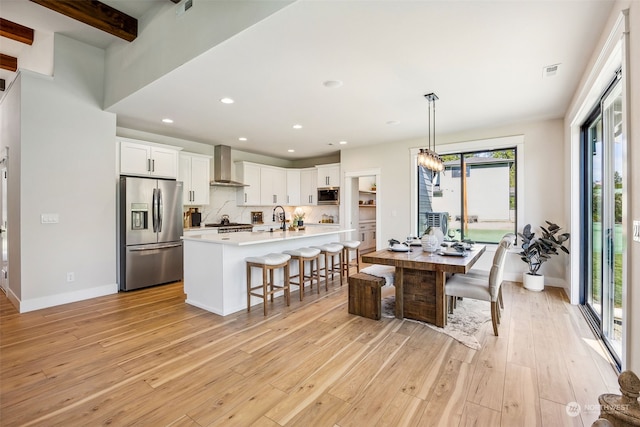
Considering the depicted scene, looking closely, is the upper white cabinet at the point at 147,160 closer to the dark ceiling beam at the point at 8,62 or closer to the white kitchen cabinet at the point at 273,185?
the dark ceiling beam at the point at 8,62

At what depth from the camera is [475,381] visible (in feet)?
6.94

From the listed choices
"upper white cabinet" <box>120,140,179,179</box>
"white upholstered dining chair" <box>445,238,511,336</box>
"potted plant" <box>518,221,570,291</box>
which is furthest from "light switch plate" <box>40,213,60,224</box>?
"potted plant" <box>518,221,570,291</box>

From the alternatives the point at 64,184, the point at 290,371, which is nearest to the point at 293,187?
the point at 64,184

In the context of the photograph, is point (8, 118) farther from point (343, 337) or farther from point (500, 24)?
point (500, 24)

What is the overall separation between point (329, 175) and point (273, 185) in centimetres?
150

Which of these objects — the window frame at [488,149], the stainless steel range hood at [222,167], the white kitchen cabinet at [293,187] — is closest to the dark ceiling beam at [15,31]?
the stainless steel range hood at [222,167]

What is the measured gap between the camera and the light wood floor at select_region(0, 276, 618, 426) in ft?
5.92

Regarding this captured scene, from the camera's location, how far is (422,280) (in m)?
3.22

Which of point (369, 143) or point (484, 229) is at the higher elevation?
point (369, 143)

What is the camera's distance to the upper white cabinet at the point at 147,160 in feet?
15.4

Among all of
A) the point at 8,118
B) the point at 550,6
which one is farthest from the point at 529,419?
the point at 8,118

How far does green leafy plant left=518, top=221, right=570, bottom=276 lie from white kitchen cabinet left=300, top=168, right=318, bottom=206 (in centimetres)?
467

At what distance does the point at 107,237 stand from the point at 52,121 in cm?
170

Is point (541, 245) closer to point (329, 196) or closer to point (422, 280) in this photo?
point (422, 280)
